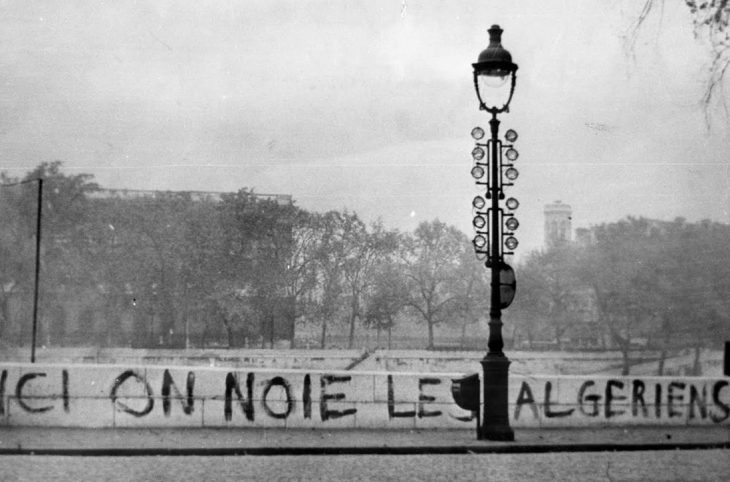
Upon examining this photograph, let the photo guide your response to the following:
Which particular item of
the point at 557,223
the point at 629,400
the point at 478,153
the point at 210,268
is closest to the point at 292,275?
the point at 210,268

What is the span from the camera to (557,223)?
A: 54.2m

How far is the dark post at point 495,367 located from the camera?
13.5 m

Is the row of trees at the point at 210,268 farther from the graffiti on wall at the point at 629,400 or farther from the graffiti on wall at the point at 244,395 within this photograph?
the graffiti on wall at the point at 244,395

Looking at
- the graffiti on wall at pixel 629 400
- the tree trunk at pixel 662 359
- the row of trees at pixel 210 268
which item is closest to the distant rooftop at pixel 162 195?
the row of trees at pixel 210 268

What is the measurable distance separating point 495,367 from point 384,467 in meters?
3.22

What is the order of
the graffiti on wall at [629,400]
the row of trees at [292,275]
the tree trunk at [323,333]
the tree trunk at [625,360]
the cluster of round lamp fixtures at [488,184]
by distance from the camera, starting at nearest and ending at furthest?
the cluster of round lamp fixtures at [488,184] → the graffiti on wall at [629,400] → the tree trunk at [323,333] → the row of trees at [292,275] → the tree trunk at [625,360]

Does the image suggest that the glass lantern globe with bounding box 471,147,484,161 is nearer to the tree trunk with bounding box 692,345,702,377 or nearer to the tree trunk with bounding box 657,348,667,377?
the tree trunk with bounding box 692,345,702,377

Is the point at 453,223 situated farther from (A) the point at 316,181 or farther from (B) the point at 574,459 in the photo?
(B) the point at 574,459

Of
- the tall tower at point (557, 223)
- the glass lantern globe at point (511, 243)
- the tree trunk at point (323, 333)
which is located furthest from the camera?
the tall tower at point (557, 223)

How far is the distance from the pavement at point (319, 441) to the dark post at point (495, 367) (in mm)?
259

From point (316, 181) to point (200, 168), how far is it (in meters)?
8.15

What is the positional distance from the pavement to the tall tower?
37.3 m

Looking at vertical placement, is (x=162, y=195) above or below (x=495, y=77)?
above

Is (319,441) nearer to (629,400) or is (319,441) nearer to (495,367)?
(495,367)
